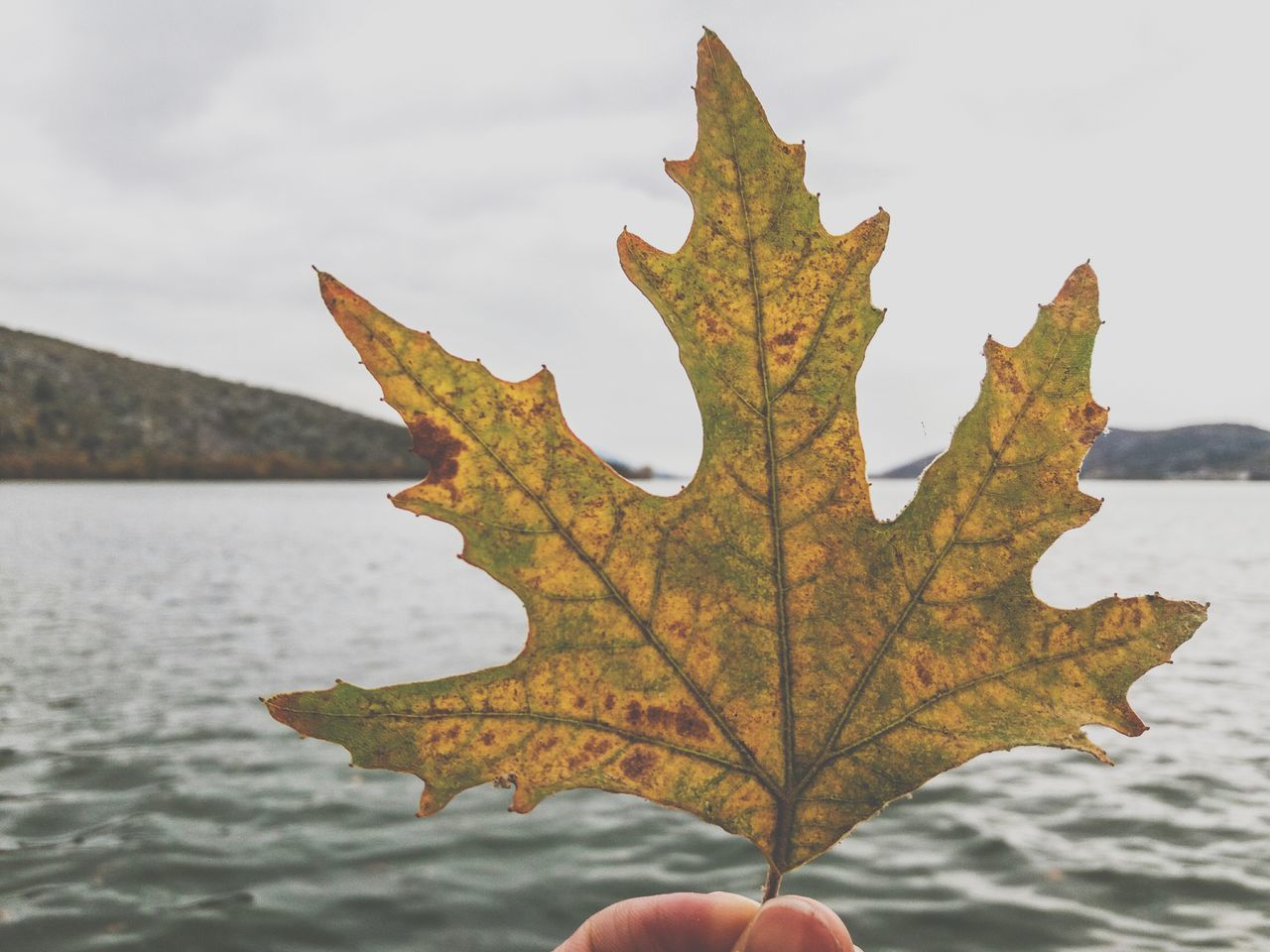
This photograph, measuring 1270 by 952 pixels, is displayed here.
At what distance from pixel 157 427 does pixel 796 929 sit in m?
110

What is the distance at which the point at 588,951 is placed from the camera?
2012mm

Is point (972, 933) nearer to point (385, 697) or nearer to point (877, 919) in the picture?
point (877, 919)

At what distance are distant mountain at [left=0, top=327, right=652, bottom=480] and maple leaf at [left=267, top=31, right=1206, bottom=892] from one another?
90.3 meters

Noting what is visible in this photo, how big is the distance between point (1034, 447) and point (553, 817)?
28.4ft

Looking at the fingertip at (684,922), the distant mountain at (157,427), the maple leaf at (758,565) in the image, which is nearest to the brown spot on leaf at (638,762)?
the maple leaf at (758,565)

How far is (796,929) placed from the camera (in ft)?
4.69

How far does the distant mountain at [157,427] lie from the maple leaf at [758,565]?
9026 cm

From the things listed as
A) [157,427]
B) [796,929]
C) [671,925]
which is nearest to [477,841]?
[671,925]

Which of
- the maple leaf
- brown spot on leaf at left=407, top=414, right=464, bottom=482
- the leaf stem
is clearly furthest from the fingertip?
brown spot on leaf at left=407, top=414, right=464, bottom=482

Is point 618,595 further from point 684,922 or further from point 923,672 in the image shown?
point 684,922

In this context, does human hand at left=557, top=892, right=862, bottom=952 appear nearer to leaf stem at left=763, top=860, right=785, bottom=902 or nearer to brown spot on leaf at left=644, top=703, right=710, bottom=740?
leaf stem at left=763, top=860, right=785, bottom=902

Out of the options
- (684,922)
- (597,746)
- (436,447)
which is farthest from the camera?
(684,922)

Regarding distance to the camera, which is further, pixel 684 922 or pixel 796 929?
pixel 684 922

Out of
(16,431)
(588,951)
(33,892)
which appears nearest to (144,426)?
(16,431)
